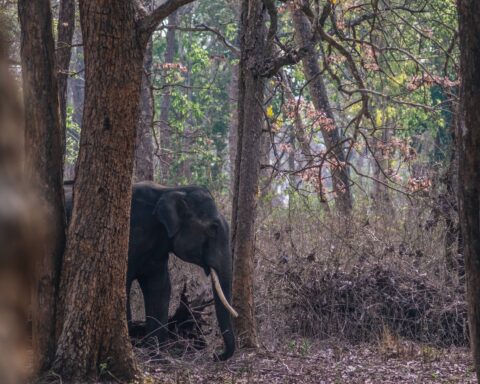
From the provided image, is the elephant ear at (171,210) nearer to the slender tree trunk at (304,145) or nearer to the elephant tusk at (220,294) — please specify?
the elephant tusk at (220,294)

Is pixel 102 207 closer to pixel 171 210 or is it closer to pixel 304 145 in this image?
pixel 171 210

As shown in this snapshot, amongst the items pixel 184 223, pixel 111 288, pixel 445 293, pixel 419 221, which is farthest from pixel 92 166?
pixel 419 221

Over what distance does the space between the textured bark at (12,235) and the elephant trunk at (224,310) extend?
8.05 metres

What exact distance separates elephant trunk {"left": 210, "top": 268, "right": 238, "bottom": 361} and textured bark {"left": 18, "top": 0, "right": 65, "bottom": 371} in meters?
2.48

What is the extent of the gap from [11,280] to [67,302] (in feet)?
19.2

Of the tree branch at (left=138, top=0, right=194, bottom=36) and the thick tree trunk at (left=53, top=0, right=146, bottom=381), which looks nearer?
the thick tree trunk at (left=53, top=0, right=146, bottom=381)

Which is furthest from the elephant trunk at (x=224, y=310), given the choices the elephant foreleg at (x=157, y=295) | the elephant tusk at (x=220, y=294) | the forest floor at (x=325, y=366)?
the elephant foreleg at (x=157, y=295)

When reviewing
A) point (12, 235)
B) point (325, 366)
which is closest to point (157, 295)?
point (325, 366)

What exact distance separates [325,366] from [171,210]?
249 centimetres

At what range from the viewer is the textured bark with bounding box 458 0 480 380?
5160mm

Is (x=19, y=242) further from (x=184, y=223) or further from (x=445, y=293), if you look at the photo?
(x=445, y=293)

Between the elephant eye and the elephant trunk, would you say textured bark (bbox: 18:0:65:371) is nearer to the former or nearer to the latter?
the elephant trunk

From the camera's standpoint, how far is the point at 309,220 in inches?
538

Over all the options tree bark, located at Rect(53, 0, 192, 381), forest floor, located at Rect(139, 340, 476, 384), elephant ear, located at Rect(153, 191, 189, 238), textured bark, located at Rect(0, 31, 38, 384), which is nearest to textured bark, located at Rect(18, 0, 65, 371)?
tree bark, located at Rect(53, 0, 192, 381)
